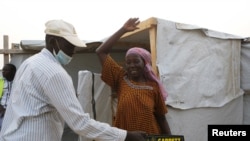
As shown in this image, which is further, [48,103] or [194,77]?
[194,77]

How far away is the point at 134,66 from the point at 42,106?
1.19 meters

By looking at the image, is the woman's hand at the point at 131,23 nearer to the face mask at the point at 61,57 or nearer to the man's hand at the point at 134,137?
the face mask at the point at 61,57

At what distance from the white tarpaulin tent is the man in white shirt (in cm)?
160

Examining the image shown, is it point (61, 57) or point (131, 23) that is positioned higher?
point (131, 23)

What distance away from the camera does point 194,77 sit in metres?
4.33

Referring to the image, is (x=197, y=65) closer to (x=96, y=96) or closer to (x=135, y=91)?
(x=96, y=96)

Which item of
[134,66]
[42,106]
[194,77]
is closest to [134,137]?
[42,106]

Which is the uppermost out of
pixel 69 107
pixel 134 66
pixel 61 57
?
pixel 61 57

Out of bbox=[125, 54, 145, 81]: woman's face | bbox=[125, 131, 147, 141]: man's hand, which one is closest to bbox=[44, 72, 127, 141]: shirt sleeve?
bbox=[125, 131, 147, 141]: man's hand

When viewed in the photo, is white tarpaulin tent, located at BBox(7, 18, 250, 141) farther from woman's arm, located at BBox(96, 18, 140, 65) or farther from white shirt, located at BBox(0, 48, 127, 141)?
white shirt, located at BBox(0, 48, 127, 141)

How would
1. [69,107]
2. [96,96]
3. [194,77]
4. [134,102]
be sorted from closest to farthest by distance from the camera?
1. [69,107]
2. [134,102]
3. [96,96]
4. [194,77]

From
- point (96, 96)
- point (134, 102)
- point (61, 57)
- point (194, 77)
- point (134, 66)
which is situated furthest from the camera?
point (194, 77)

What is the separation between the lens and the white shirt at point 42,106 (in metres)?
1.96

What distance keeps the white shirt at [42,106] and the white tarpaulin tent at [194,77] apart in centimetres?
163
